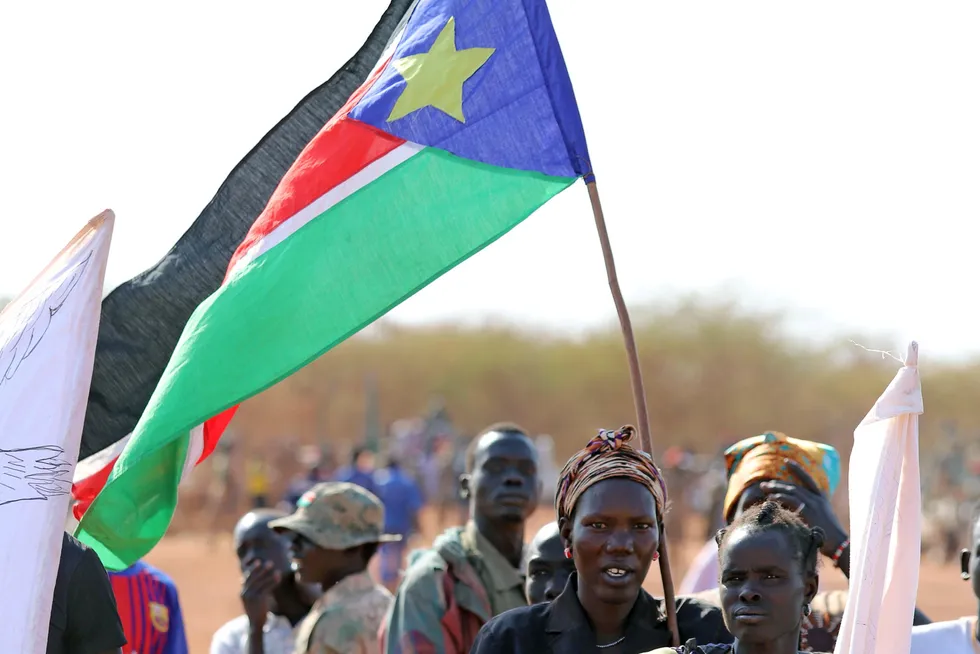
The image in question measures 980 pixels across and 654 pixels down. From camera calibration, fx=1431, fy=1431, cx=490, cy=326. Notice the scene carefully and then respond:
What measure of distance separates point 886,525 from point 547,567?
1.73m

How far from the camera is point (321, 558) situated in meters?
6.01

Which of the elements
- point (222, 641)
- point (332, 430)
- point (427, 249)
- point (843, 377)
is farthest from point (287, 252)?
point (843, 377)

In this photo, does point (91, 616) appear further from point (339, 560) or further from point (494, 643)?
point (339, 560)

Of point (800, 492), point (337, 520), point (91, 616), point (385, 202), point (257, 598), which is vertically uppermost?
point (385, 202)

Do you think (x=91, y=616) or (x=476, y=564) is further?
(x=476, y=564)

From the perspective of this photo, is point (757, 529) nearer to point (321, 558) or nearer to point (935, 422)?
point (321, 558)

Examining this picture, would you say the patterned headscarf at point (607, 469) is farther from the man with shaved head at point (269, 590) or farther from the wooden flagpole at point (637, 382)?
the man with shaved head at point (269, 590)

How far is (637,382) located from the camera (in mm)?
4328

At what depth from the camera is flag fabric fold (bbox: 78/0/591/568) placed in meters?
4.48

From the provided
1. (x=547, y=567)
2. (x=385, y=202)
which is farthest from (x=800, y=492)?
(x=385, y=202)

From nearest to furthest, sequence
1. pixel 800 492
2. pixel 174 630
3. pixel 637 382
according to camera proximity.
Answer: pixel 637 382 → pixel 800 492 → pixel 174 630

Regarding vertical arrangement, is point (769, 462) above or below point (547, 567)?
above

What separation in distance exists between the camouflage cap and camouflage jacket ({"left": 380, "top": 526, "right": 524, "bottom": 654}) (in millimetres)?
477

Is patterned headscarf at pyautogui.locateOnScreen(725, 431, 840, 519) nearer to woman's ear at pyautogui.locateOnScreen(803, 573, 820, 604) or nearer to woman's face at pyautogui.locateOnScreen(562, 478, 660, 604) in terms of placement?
woman's face at pyautogui.locateOnScreen(562, 478, 660, 604)
